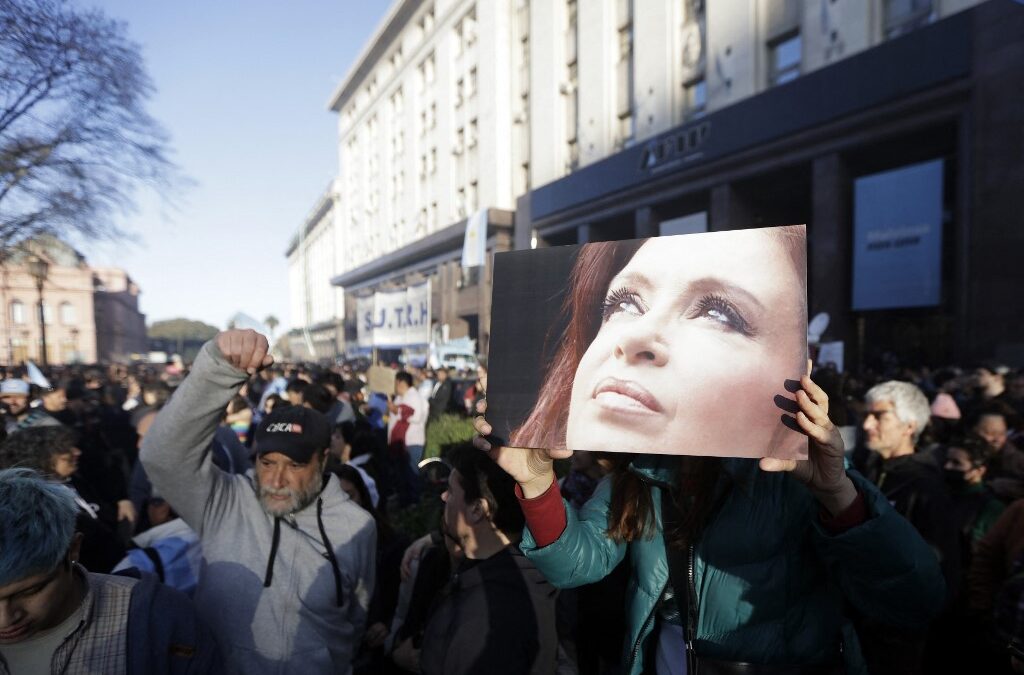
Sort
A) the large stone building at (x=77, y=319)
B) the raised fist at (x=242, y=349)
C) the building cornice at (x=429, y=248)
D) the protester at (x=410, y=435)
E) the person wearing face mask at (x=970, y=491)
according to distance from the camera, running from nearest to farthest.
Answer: the raised fist at (x=242, y=349), the person wearing face mask at (x=970, y=491), the protester at (x=410, y=435), the building cornice at (x=429, y=248), the large stone building at (x=77, y=319)

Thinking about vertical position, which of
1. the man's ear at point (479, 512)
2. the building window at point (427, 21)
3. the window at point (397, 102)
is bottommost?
the man's ear at point (479, 512)

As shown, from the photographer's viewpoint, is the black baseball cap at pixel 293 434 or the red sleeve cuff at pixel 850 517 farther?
the black baseball cap at pixel 293 434

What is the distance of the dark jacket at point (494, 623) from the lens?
6.18 feet

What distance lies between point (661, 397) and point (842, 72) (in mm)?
15959

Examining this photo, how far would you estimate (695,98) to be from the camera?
19.2 metres

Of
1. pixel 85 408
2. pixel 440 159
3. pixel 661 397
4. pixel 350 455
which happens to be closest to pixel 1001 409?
pixel 661 397

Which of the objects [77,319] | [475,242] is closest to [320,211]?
[77,319]

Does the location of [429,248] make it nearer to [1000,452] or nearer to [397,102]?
[397,102]

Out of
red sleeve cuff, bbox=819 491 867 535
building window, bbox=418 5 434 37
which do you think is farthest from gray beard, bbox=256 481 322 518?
building window, bbox=418 5 434 37

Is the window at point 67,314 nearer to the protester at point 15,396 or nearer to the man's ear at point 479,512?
the protester at point 15,396

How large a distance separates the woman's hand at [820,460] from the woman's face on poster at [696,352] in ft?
0.13

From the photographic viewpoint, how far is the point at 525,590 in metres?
2.00

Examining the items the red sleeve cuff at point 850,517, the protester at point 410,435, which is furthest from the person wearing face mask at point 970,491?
the protester at point 410,435

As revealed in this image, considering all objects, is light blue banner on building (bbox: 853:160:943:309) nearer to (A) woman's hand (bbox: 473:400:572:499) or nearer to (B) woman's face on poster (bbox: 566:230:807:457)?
(B) woman's face on poster (bbox: 566:230:807:457)
